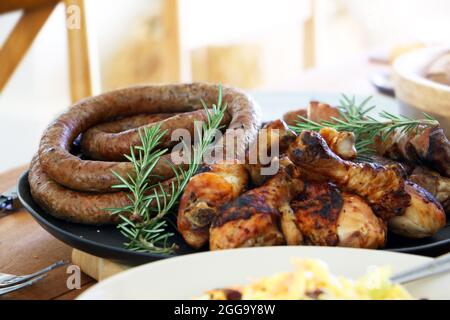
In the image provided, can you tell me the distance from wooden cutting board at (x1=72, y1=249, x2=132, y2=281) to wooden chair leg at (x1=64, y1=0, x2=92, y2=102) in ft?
5.03

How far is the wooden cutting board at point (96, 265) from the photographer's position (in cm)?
86

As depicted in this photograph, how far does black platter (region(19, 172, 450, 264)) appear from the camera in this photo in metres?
0.82

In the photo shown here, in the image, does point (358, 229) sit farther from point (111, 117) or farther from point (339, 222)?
point (111, 117)

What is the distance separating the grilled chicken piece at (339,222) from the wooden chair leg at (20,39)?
1603 mm

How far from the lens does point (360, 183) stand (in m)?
0.85

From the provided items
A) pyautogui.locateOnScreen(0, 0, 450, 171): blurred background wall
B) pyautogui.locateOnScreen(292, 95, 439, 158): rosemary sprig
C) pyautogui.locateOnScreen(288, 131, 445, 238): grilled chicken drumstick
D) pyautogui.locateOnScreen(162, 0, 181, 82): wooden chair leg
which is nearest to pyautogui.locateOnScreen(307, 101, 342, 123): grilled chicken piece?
pyautogui.locateOnScreen(292, 95, 439, 158): rosemary sprig

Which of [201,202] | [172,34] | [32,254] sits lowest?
[32,254]

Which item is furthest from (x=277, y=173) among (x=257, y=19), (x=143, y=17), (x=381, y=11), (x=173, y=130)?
(x=381, y=11)

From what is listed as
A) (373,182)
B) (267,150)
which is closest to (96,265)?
(267,150)

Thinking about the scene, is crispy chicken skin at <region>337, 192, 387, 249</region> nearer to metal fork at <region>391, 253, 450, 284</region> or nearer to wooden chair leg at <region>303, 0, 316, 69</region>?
metal fork at <region>391, 253, 450, 284</region>

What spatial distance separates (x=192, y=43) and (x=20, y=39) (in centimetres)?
77

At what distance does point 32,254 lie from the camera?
0.97 metres
